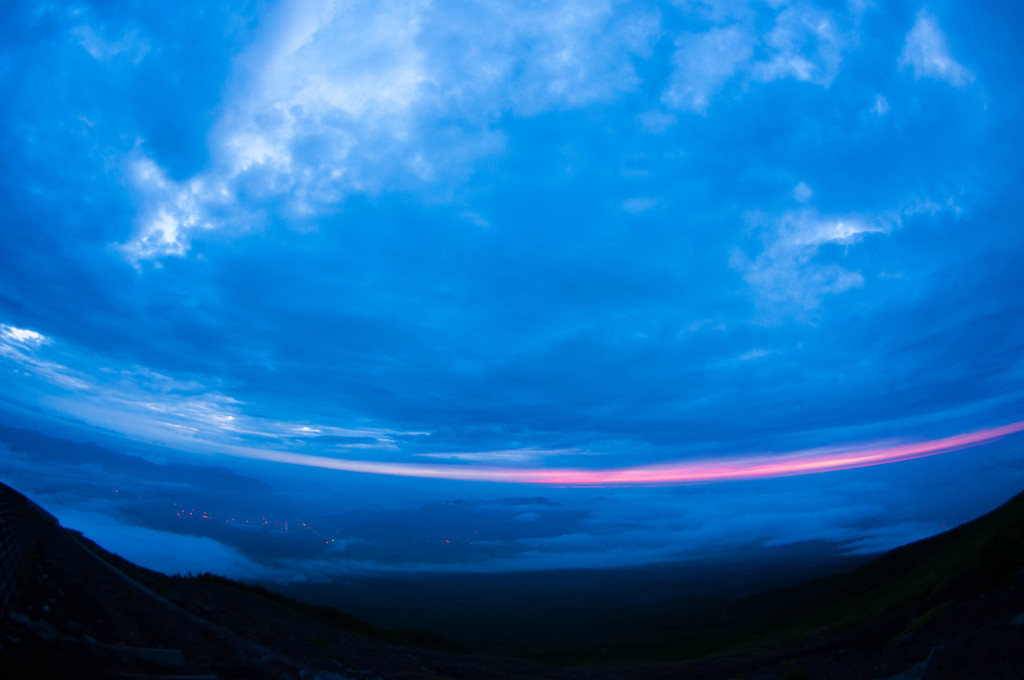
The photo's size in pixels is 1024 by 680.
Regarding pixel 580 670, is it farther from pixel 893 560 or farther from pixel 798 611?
pixel 893 560

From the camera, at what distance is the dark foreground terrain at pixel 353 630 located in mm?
12422

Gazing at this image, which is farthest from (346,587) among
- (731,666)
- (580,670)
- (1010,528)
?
(1010,528)

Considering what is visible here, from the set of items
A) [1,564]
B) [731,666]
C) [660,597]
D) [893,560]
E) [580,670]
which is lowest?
[660,597]

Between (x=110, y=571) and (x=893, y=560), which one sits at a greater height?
(x=110, y=571)

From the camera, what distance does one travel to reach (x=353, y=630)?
110 feet

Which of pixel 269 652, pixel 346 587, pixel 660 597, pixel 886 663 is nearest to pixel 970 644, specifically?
pixel 886 663

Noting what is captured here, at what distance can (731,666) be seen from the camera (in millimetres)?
23000

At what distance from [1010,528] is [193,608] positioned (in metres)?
38.7

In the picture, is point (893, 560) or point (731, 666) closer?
point (731, 666)

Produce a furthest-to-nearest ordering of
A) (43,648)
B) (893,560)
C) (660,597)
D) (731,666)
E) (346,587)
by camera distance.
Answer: (346,587) < (660,597) < (893,560) < (731,666) < (43,648)

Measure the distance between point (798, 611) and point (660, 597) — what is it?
11632 centimetres

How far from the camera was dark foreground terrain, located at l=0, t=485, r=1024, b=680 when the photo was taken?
12.4 m

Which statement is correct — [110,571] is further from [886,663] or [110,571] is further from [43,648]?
[886,663]

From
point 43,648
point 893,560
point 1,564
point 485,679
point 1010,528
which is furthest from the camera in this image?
point 893,560
